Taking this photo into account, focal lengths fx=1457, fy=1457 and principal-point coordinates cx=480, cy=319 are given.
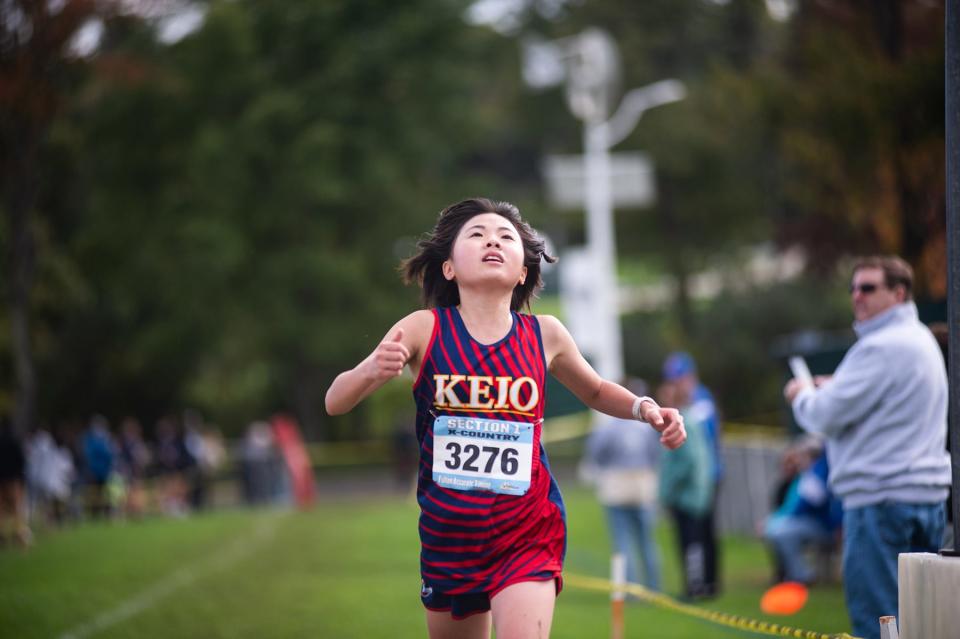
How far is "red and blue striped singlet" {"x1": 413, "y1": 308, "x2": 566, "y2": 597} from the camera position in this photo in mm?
5484

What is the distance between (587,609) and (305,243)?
36139 millimetres

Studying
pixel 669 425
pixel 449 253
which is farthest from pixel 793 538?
pixel 449 253

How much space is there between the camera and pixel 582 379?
5.96 meters

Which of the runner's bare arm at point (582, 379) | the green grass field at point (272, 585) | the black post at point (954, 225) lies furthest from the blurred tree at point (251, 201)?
the black post at point (954, 225)

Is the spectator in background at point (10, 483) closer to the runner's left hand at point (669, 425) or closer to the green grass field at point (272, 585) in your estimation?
the green grass field at point (272, 585)

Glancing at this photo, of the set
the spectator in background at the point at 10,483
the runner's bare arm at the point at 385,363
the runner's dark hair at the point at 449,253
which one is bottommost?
the spectator in background at the point at 10,483

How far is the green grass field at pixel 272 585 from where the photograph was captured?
11766 millimetres

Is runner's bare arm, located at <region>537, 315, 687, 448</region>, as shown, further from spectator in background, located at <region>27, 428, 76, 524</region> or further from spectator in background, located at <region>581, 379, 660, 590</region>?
spectator in background, located at <region>27, 428, 76, 524</region>

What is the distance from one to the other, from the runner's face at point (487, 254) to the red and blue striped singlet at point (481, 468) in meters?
0.23

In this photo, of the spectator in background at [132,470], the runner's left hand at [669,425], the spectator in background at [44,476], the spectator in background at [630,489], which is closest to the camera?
the runner's left hand at [669,425]

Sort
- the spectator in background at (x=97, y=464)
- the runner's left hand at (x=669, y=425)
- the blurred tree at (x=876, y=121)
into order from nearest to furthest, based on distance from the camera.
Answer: the runner's left hand at (x=669, y=425) → the blurred tree at (x=876, y=121) → the spectator in background at (x=97, y=464)

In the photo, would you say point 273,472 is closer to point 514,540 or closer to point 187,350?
point 187,350

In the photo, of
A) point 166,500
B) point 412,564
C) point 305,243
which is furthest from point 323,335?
point 412,564

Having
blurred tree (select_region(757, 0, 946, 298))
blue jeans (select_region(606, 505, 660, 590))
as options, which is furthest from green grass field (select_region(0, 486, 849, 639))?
blurred tree (select_region(757, 0, 946, 298))
